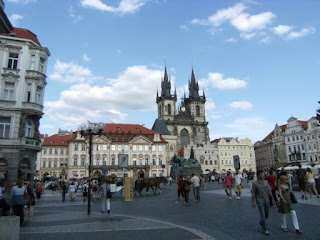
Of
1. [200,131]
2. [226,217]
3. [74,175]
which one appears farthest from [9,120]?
[200,131]

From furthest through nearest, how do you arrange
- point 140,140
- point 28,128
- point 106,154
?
point 140,140 → point 106,154 → point 28,128

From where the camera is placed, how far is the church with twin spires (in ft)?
329

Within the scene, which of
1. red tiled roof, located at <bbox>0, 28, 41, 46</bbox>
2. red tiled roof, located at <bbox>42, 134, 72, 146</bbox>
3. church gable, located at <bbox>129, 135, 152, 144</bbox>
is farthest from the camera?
red tiled roof, located at <bbox>42, 134, 72, 146</bbox>

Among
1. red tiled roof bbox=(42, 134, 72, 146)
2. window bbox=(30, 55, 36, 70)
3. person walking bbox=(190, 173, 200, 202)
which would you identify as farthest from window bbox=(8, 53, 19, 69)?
red tiled roof bbox=(42, 134, 72, 146)

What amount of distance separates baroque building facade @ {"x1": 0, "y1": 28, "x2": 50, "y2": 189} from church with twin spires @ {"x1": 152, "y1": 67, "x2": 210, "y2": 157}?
7106cm

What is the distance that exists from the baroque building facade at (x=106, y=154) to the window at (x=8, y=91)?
44.1 metres

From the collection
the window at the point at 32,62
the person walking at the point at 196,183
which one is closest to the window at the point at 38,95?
the window at the point at 32,62

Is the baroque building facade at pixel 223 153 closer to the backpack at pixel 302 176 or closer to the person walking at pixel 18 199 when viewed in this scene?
the backpack at pixel 302 176

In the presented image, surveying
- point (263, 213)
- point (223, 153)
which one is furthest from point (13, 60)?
point (223, 153)

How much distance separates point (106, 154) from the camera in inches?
2798

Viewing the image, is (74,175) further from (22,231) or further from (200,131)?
(22,231)

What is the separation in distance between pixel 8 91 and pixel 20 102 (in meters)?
1.56

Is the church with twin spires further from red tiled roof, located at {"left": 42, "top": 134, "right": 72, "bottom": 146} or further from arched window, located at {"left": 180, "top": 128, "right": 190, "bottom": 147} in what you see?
red tiled roof, located at {"left": 42, "top": 134, "right": 72, "bottom": 146}

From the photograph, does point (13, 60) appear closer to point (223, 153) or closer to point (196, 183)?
point (196, 183)
